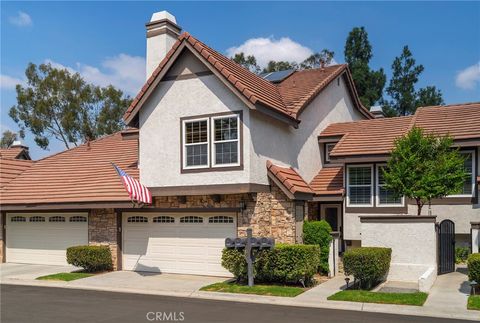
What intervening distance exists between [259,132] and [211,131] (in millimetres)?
1637

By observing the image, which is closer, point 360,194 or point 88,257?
point 88,257

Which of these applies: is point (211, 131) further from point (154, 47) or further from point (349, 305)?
point (349, 305)

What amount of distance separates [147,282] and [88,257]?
124 inches

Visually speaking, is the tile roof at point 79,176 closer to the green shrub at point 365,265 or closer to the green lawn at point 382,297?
the green shrub at point 365,265

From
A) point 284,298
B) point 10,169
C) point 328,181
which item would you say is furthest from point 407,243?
point 10,169

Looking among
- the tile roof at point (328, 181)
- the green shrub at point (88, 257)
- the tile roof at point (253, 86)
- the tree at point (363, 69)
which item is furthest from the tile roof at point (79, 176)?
the tree at point (363, 69)

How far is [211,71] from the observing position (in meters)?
17.5

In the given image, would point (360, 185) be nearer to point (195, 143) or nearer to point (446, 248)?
point (446, 248)

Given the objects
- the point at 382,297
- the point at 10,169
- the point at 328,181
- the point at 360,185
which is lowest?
the point at 382,297

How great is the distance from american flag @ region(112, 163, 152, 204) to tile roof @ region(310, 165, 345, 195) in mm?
6644

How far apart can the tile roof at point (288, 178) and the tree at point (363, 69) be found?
25.2m

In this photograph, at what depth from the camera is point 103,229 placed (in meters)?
20.1

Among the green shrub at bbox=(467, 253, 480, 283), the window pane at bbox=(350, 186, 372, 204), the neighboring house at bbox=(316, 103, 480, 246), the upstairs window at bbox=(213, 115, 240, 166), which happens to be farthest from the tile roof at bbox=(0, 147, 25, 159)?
the green shrub at bbox=(467, 253, 480, 283)

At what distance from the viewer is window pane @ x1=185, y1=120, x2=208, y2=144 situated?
58.0ft
